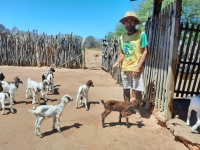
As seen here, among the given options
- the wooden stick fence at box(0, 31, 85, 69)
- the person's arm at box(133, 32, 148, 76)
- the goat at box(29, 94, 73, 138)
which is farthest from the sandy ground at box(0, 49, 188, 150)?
the wooden stick fence at box(0, 31, 85, 69)

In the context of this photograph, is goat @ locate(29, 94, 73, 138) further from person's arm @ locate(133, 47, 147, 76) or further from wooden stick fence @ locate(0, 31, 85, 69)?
wooden stick fence @ locate(0, 31, 85, 69)

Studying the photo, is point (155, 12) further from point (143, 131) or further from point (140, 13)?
point (140, 13)

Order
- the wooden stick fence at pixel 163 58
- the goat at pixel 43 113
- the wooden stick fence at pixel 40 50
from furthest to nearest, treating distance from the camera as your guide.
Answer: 1. the wooden stick fence at pixel 40 50
2. the wooden stick fence at pixel 163 58
3. the goat at pixel 43 113

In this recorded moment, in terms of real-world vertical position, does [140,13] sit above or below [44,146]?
above

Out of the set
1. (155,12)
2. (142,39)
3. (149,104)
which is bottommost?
(149,104)

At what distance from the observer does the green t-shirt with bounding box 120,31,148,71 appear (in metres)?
Result: 5.72

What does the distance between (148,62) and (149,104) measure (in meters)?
1.23

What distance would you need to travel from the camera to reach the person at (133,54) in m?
5.71

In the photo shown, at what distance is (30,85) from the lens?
775 centimetres

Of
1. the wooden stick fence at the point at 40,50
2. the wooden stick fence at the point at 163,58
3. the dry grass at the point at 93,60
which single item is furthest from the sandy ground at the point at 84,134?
the dry grass at the point at 93,60

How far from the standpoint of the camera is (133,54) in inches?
231

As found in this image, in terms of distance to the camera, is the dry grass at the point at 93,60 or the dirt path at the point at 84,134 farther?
the dry grass at the point at 93,60

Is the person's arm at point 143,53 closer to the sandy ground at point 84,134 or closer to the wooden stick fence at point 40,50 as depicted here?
the sandy ground at point 84,134

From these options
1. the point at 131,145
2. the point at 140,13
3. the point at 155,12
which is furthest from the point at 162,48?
the point at 140,13
